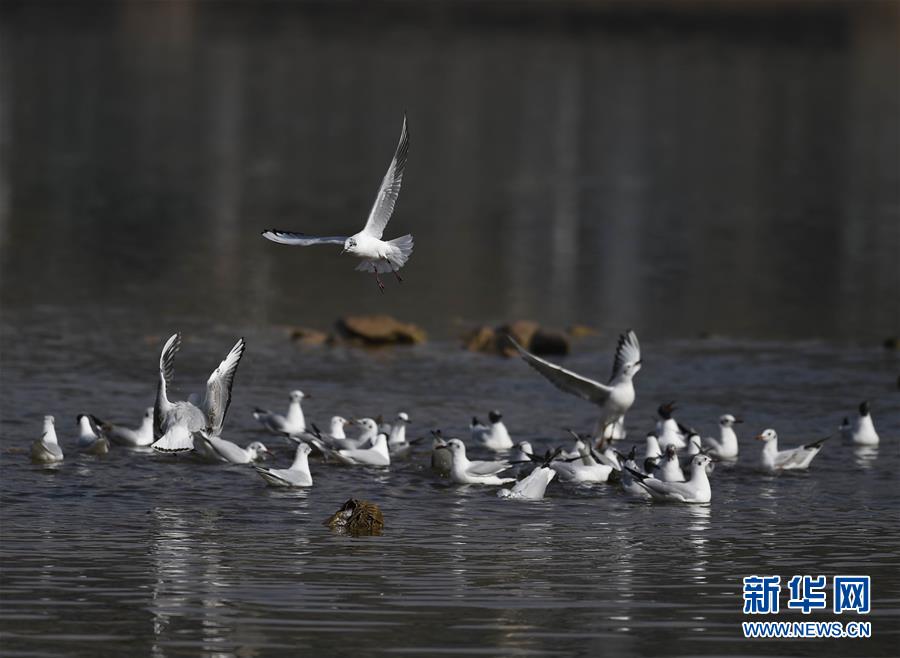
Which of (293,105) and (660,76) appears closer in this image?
(293,105)

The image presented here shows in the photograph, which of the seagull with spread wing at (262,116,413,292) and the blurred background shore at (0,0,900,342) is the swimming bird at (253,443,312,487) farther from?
the blurred background shore at (0,0,900,342)

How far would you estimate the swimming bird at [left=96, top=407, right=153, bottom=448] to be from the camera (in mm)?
24391

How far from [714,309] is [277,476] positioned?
16.5m

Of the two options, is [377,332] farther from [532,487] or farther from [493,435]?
[532,487]

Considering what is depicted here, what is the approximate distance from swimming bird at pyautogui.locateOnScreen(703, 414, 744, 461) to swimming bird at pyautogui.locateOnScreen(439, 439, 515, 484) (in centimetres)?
324

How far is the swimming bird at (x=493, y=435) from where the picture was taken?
25188 mm

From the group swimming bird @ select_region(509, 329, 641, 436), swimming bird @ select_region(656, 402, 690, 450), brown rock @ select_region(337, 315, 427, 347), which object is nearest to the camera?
swimming bird @ select_region(509, 329, 641, 436)

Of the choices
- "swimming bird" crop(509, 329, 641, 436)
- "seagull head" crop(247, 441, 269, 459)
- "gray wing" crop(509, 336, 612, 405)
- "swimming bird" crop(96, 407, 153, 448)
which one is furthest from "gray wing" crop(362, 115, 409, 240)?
"swimming bird" crop(96, 407, 153, 448)

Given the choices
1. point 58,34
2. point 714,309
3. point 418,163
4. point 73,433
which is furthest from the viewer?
point 58,34

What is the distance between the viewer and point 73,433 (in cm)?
2495

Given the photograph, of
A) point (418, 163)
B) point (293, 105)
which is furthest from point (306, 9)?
point (418, 163)

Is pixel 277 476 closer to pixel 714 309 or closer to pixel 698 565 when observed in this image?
pixel 698 565

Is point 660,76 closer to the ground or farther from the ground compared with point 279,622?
farther from the ground

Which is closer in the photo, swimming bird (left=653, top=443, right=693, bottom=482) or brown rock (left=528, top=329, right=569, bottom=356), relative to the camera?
swimming bird (left=653, top=443, right=693, bottom=482)
